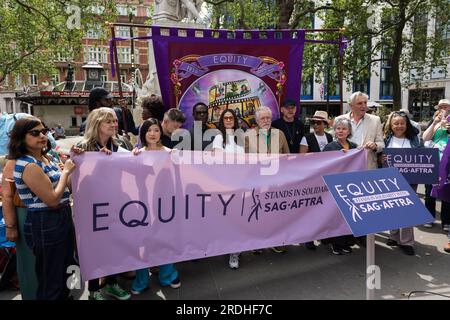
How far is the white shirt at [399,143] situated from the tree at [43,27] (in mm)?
10785

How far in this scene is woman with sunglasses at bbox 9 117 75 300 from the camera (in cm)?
269

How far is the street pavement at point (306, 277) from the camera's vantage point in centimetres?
346

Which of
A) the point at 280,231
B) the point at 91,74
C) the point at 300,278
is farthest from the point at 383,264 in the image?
the point at 91,74

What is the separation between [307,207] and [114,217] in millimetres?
2020

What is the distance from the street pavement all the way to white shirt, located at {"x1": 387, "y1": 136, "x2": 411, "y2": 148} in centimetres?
135

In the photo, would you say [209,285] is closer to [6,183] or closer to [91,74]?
[6,183]

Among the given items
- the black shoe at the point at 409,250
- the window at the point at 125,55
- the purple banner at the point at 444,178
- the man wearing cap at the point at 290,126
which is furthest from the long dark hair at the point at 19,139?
the window at the point at 125,55

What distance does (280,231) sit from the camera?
12.4ft

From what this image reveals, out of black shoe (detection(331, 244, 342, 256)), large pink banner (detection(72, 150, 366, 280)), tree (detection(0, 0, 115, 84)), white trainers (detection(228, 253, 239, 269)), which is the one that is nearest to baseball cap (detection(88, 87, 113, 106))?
large pink banner (detection(72, 150, 366, 280))

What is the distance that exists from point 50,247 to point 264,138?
2.54m

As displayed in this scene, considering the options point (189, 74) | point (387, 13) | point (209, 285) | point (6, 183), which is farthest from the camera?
point (387, 13)

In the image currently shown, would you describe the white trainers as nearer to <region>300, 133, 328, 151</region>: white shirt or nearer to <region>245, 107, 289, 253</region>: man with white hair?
<region>245, 107, 289, 253</region>: man with white hair

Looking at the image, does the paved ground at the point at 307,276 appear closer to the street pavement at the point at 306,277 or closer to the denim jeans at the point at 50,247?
the street pavement at the point at 306,277
